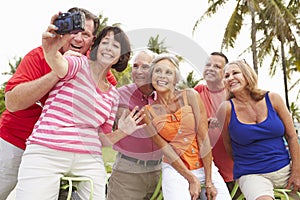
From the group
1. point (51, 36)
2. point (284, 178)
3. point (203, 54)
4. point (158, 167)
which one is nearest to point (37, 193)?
point (51, 36)

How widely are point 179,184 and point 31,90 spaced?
105 centimetres

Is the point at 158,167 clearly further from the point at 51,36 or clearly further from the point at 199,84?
the point at 51,36

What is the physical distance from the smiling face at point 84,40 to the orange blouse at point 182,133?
54cm

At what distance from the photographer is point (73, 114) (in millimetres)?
1958

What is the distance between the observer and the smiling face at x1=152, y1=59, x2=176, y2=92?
2551 mm

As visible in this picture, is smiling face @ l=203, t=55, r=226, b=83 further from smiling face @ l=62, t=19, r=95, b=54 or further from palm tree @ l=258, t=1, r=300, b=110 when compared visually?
palm tree @ l=258, t=1, r=300, b=110

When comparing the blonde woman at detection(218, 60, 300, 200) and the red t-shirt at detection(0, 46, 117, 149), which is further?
the blonde woman at detection(218, 60, 300, 200)

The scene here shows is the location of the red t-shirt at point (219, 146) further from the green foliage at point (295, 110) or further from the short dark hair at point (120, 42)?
the green foliage at point (295, 110)

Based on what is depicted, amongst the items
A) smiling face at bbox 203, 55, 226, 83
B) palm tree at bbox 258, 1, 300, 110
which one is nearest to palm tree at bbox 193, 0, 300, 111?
palm tree at bbox 258, 1, 300, 110

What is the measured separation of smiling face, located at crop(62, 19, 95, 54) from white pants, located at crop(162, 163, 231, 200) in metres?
0.87

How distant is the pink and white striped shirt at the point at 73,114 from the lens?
1921 millimetres

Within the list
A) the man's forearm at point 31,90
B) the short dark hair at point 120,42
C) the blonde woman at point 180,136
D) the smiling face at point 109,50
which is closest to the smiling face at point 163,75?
the blonde woman at point 180,136

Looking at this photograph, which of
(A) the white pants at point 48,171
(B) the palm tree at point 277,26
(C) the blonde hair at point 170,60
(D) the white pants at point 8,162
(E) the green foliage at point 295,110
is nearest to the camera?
(A) the white pants at point 48,171

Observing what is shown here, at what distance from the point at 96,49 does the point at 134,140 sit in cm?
75
